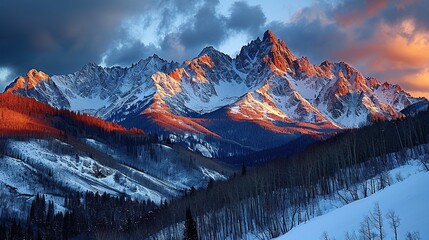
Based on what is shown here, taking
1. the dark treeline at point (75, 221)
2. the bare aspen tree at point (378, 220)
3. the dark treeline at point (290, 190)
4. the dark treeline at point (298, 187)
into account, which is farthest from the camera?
the dark treeline at point (75, 221)

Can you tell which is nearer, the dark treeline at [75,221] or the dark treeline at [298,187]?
the dark treeline at [298,187]

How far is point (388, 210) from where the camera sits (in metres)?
48.1

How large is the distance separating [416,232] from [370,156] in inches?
3820

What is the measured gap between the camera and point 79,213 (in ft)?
615

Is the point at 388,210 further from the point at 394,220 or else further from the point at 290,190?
the point at 290,190

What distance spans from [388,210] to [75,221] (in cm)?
14070

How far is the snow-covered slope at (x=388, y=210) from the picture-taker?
1683 inches

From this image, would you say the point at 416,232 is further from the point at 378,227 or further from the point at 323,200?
the point at 323,200

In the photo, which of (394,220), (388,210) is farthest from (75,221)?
(394,220)

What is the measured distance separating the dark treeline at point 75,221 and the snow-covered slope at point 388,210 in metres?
100

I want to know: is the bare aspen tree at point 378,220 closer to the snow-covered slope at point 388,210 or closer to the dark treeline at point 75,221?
the snow-covered slope at point 388,210

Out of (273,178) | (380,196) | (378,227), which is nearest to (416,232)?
(378,227)

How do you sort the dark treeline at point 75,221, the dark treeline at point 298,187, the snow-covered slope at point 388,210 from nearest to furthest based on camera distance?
1. the snow-covered slope at point 388,210
2. the dark treeline at point 298,187
3. the dark treeline at point 75,221

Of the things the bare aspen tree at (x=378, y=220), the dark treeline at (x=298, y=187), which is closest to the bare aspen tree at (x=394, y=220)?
the bare aspen tree at (x=378, y=220)
